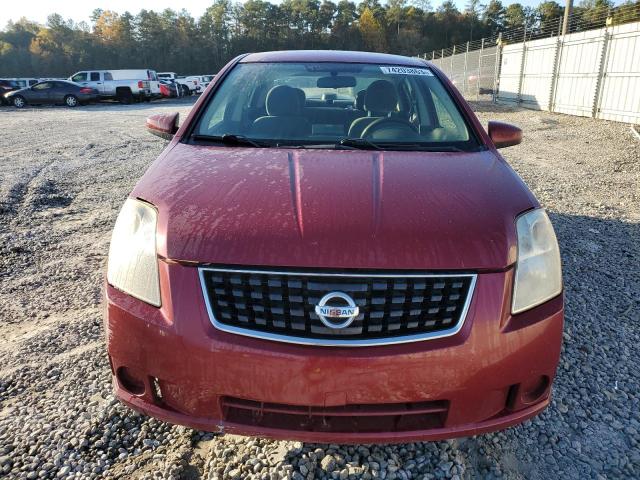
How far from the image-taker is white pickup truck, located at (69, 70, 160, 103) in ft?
90.0

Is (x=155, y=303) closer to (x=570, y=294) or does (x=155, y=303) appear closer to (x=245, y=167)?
(x=245, y=167)

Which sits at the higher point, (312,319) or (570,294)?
(312,319)

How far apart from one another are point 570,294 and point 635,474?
167 centimetres

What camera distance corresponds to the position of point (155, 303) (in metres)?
1.66

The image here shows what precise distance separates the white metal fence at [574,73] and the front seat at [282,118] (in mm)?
11939

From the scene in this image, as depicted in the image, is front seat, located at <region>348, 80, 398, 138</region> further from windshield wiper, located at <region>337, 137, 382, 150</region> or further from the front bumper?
the front bumper

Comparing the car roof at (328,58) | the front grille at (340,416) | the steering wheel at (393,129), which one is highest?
the car roof at (328,58)

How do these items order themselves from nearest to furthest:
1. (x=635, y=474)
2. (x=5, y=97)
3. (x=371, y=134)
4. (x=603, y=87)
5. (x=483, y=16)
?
(x=635, y=474), (x=371, y=134), (x=603, y=87), (x=5, y=97), (x=483, y=16)

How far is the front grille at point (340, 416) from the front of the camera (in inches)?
63.5

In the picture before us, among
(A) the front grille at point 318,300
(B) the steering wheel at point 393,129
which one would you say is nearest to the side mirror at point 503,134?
(B) the steering wheel at point 393,129

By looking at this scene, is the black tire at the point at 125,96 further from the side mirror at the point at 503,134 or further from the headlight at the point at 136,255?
the headlight at the point at 136,255

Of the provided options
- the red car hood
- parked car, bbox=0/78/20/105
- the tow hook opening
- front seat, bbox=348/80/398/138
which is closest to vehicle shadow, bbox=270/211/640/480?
the tow hook opening

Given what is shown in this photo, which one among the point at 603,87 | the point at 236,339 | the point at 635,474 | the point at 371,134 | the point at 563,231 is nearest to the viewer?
the point at 236,339

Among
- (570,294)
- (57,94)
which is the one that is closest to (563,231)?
(570,294)
